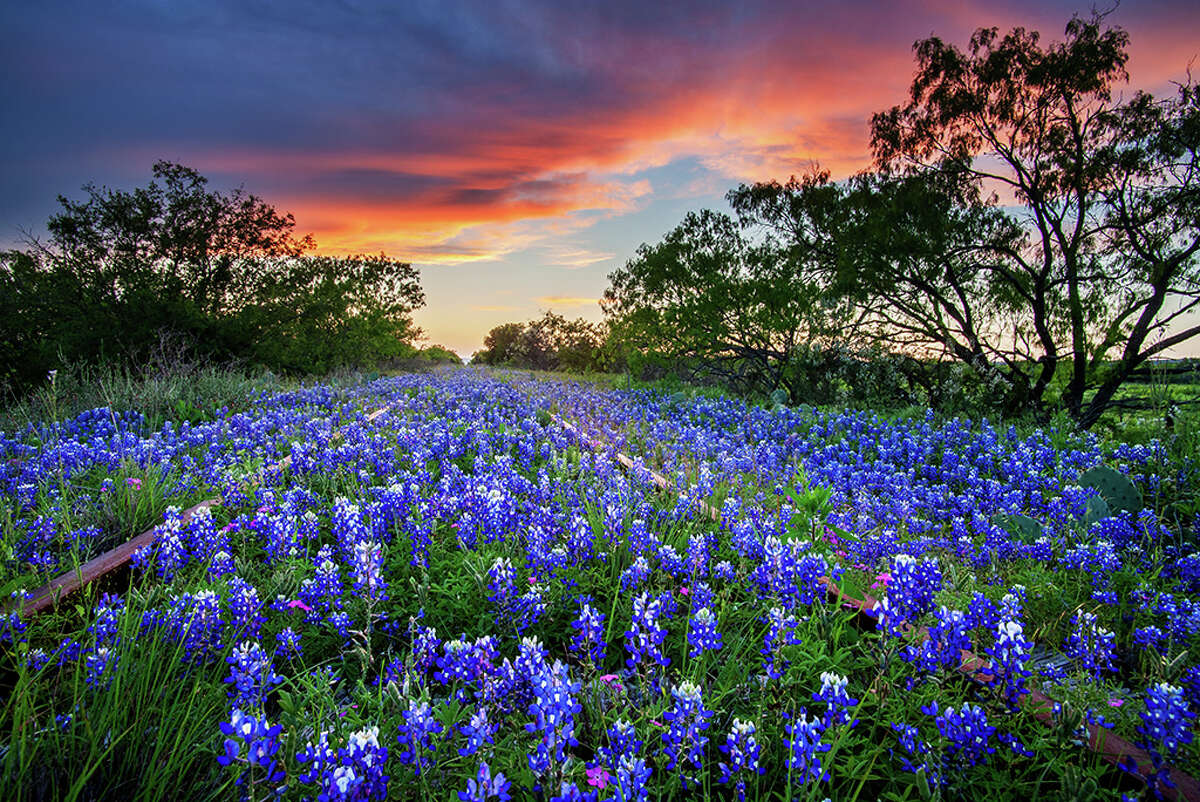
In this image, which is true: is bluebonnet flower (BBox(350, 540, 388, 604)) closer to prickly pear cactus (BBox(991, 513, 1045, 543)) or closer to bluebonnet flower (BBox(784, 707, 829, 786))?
bluebonnet flower (BBox(784, 707, 829, 786))

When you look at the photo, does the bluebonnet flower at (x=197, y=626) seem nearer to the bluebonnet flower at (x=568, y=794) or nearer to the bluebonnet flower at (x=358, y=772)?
the bluebonnet flower at (x=358, y=772)

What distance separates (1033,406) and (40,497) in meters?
14.8

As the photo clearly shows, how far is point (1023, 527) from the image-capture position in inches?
173

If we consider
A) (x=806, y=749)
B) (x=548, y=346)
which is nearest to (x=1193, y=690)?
(x=806, y=749)

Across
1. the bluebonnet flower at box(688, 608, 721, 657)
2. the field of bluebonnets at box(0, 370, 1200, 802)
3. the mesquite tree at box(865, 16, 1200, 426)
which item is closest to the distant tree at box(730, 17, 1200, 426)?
the mesquite tree at box(865, 16, 1200, 426)

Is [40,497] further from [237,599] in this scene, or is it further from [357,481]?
[237,599]

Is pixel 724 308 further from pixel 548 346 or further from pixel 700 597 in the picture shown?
pixel 548 346

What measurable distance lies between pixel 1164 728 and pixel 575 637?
1.99 meters

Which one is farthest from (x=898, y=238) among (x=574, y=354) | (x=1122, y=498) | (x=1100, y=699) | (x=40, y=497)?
(x=574, y=354)

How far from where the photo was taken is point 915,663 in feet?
7.38

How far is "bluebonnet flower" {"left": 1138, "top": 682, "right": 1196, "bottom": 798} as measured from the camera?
1.55 metres

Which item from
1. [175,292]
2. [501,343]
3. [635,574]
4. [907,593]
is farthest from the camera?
[501,343]

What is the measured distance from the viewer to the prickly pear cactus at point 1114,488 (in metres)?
4.63

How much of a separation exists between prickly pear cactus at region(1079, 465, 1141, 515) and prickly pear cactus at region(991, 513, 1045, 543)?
844mm
